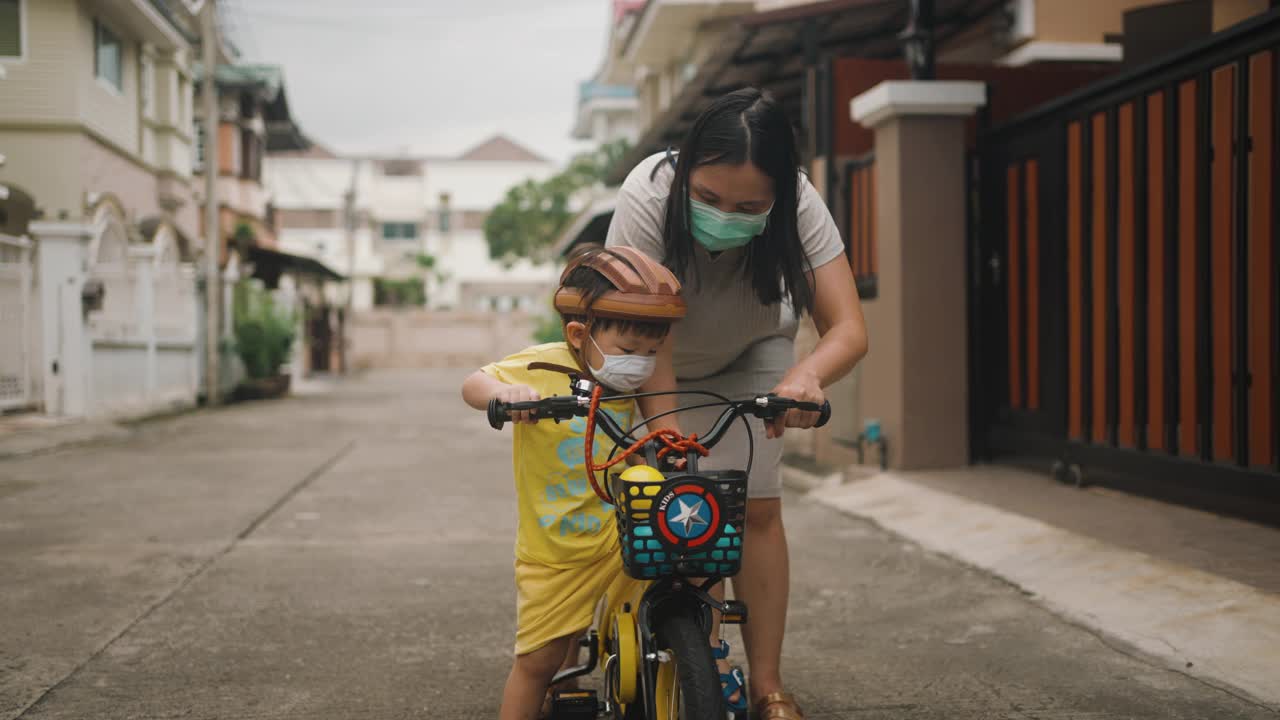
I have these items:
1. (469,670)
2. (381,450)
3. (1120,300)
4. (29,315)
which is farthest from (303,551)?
(29,315)

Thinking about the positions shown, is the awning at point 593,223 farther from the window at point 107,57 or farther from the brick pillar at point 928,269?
the brick pillar at point 928,269

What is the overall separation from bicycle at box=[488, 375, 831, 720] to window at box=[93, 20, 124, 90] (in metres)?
17.5

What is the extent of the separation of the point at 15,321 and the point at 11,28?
6299mm

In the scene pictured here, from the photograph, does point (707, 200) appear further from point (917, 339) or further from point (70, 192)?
point (70, 192)

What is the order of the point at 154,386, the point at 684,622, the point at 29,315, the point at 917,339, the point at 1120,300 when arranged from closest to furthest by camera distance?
the point at 684,622 → the point at 1120,300 → the point at 917,339 → the point at 29,315 → the point at 154,386

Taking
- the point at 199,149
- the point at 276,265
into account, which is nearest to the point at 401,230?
the point at 199,149

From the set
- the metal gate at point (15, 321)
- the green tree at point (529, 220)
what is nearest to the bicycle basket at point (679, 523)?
the metal gate at point (15, 321)

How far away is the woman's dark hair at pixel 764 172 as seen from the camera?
2.44m

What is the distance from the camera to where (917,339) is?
6.87 meters

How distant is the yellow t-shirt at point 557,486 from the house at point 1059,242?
3.36 metres

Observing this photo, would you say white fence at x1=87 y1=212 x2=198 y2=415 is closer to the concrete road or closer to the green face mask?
the concrete road

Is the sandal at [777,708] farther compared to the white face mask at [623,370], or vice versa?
the sandal at [777,708]

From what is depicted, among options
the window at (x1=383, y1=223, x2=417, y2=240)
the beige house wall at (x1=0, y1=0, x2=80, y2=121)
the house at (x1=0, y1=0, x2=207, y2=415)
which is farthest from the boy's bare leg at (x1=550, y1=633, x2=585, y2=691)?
the window at (x1=383, y1=223, x2=417, y2=240)

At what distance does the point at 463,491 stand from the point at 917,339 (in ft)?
10.3
